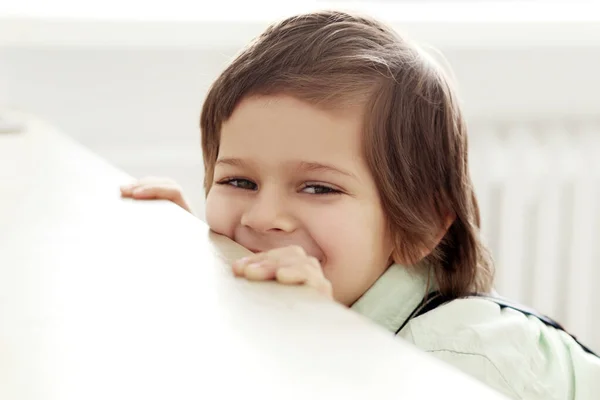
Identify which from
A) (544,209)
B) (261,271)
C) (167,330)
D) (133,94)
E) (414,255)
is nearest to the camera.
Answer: (167,330)

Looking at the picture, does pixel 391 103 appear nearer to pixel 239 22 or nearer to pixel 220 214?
pixel 220 214

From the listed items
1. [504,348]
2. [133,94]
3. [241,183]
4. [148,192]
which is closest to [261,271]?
[148,192]

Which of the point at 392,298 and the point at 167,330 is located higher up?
the point at 167,330

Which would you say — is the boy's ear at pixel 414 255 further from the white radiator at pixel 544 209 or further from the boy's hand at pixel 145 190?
the white radiator at pixel 544 209

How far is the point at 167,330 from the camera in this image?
511 millimetres

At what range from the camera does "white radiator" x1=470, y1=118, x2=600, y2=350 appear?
6.32 ft

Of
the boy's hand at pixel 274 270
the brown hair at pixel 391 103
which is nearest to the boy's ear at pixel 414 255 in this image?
the brown hair at pixel 391 103

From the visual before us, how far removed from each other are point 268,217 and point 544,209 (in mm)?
1097

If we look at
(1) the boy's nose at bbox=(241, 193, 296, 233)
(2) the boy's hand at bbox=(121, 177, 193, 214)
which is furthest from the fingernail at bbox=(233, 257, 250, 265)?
(1) the boy's nose at bbox=(241, 193, 296, 233)

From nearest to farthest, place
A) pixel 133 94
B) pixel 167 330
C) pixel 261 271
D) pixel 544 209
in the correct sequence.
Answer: pixel 167 330, pixel 261 271, pixel 133 94, pixel 544 209

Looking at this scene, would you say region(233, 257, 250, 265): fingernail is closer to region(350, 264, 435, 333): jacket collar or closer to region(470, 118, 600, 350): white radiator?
region(350, 264, 435, 333): jacket collar

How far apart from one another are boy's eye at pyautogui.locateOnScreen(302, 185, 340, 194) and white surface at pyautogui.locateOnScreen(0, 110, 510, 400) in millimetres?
301

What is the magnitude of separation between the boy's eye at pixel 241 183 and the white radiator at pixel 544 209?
916 millimetres

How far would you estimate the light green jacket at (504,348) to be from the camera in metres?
0.90
